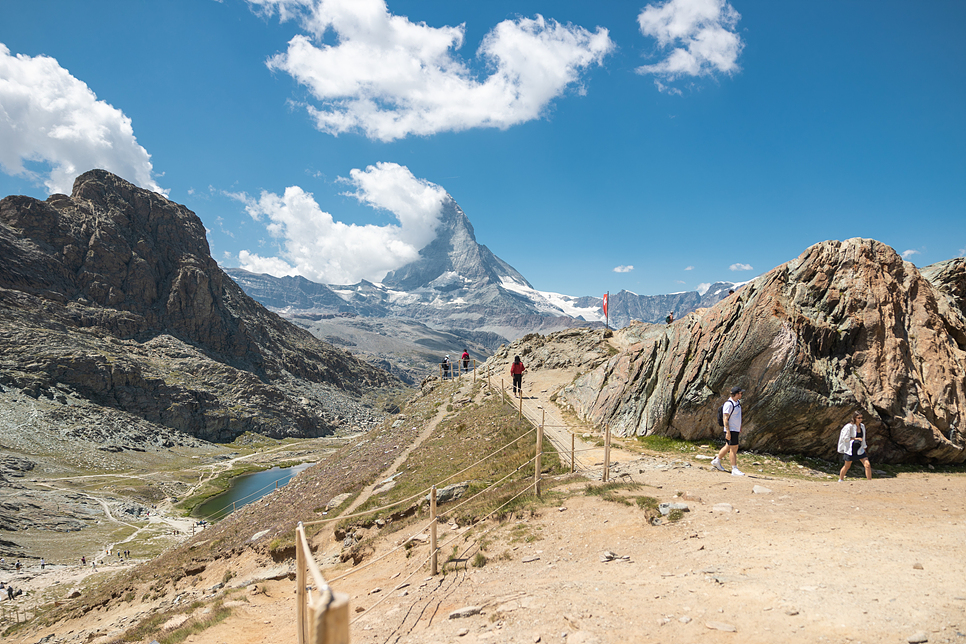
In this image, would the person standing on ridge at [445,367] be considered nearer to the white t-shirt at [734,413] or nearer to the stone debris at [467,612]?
the white t-shirt at [734,413]

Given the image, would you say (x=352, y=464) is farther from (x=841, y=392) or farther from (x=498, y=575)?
(x=841, y=392)

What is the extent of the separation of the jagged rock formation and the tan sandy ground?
2.81m

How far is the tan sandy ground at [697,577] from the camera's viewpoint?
7.39 metres

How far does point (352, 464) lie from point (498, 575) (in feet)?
80.5

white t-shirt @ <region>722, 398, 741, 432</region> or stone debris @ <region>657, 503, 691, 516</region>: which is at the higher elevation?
white t-shirt @ <region>722, 398, 741, 432</region>

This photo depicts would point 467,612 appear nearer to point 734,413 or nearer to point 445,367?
point 734,413

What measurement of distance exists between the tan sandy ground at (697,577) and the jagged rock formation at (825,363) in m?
2.81

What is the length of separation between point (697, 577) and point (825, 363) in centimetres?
1510

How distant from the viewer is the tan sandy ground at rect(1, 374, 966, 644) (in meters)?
7.39

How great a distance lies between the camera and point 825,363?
64.2 feet

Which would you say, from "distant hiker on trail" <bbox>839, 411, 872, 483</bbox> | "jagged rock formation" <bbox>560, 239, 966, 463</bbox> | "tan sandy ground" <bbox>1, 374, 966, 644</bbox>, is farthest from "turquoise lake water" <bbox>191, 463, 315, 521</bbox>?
"distant hiker on trail" <bbox>839, 411, 872, 483</bbox>

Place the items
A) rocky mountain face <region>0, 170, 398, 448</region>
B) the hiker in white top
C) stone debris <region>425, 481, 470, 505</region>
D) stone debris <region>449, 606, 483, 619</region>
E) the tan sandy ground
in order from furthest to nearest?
rocky mountain face <region>0, 170, 398, 448</region>
stone debris <region>425, 481, 470, 505</region>
the hiker in white top
stone debris <region>449, 606, 483, 619</region>
the tan sandy ground

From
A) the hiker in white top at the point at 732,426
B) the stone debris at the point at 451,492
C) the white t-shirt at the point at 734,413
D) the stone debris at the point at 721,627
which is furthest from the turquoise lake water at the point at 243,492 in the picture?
the stone debris at the point at 721,627

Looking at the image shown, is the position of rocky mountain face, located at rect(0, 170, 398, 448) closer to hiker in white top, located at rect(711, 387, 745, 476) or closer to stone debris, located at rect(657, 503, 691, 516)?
stone debris, located at rect(657, 503, 691, 516)
